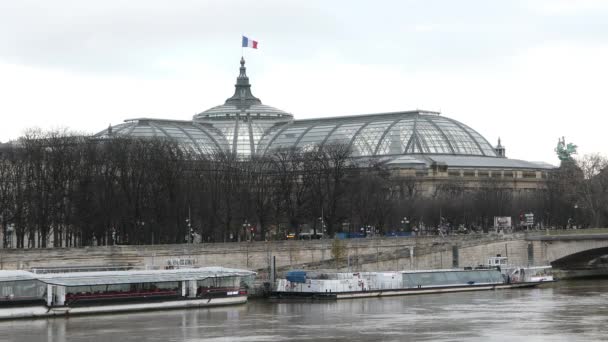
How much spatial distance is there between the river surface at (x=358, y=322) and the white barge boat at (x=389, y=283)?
1.80 m

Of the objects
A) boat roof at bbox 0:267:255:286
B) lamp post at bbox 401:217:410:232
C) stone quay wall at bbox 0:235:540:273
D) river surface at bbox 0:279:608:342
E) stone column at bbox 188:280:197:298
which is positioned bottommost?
river surface at bbox 0:279:608:342

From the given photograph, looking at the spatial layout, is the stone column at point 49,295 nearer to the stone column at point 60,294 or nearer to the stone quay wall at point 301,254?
the stone column at point 60,294

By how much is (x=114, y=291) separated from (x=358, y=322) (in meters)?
14.9

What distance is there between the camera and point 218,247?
3856 inches

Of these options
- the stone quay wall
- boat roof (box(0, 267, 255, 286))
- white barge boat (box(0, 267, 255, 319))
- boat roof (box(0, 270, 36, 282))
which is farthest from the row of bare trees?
boat roof (box(0, 270, 36, 282))

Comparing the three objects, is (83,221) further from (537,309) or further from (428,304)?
(537,309)

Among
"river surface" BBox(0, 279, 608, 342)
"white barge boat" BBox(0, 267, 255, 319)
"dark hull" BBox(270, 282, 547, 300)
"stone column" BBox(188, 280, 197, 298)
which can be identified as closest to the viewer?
"river surface" BBox(0, 279, 608, 342)

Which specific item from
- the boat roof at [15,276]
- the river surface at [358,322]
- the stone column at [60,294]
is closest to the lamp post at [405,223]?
the river surface at [358,322]

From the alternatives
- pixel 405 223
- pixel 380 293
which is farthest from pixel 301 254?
pixel 405 223

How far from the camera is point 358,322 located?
7225 cm

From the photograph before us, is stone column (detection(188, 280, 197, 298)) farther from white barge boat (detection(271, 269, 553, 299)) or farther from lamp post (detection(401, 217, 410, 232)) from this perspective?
lamp post (detection(401, 217, 410, 232))

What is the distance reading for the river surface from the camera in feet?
215

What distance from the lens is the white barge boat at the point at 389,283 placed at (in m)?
88.6

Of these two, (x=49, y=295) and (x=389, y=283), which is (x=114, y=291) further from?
(x=389, y=283)
